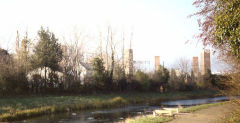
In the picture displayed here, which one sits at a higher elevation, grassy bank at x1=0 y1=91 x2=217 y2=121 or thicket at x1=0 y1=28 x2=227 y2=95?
thicket at x1=0 y1=28 x2=227 y2=95

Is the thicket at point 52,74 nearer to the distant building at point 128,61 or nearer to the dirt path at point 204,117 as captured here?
the distant building at point 128,61

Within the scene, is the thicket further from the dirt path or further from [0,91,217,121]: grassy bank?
the dirt path

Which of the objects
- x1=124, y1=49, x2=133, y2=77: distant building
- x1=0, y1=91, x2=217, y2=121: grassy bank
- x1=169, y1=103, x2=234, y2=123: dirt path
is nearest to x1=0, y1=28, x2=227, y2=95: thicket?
x1=124, y1=49, x2=133, y2=77: distant building

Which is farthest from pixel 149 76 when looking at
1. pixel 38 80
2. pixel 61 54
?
pixel 38 80

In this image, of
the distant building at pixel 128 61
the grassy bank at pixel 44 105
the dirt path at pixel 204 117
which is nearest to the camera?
the dirt path at pixel 204 117

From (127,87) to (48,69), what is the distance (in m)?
13.6

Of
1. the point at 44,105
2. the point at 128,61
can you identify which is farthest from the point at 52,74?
the point at 128,61

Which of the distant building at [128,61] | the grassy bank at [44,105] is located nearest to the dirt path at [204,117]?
the grassy bank at [44,105]

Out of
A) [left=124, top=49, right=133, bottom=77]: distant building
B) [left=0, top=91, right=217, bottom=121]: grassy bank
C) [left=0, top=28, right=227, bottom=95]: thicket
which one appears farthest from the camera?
[left=124, top=49, right=133, bottom=77]: distant building

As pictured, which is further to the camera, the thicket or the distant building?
the distant building

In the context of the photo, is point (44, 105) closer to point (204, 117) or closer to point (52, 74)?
point (52, 74)

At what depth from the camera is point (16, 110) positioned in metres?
20.5

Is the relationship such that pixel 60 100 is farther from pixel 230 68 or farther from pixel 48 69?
pixel 230 68

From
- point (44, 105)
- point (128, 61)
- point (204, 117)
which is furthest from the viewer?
point (128, 61)
